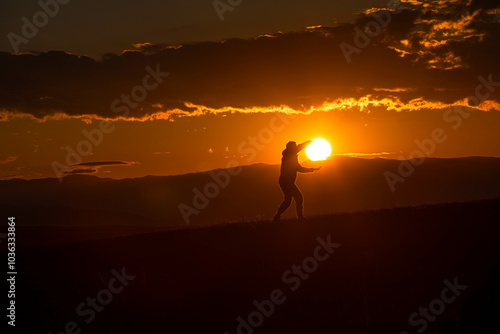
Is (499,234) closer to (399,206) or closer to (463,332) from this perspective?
(463,332)

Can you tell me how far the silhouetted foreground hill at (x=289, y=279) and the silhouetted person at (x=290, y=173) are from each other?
645 mm

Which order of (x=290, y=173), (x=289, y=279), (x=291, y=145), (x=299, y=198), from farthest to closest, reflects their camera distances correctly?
(x=291, y=145), (x=299, y=198), (x=290, y=173), (x=289, y=279)

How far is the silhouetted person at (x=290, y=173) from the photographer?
1864cm

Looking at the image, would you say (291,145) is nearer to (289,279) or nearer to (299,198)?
(299,198)

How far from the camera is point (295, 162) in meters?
18.9

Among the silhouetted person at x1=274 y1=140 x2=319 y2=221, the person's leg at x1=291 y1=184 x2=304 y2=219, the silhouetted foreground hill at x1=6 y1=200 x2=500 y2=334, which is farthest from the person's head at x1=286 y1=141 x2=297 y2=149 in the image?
the silhouetted foreground hill at x1=6 y1=200 x2=500 y2=334

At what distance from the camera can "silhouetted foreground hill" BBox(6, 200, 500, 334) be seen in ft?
47.5

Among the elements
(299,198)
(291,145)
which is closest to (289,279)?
(299,198)

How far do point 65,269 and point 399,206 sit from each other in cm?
1036

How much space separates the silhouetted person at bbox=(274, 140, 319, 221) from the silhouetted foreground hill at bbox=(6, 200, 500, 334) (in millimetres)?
645

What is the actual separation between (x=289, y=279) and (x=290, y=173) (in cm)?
401

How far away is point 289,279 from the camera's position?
15.6 m

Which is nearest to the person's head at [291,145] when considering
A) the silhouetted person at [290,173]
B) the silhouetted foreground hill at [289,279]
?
the silhouetted person at [290,173]

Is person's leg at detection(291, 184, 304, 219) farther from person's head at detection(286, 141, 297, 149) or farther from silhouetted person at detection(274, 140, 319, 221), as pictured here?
person's head at detection(286, 141, 297, 149)
